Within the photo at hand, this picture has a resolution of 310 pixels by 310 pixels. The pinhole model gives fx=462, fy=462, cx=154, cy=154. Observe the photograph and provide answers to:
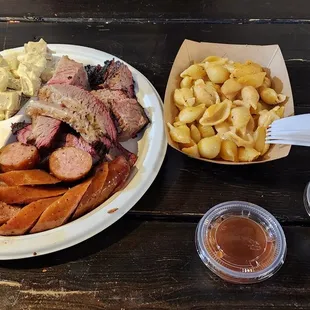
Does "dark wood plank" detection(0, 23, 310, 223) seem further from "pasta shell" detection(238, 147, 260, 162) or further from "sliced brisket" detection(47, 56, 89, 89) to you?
"sliced brisket" detection(47, 56, 89, 89)

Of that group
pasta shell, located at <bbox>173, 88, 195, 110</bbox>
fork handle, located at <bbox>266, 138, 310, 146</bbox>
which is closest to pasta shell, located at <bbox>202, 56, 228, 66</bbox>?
pasta shell, located at <bbox>173, 88, 195, 110</bbox>

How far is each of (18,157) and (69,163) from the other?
0.49ft

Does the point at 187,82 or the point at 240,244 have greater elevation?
the point at 187,82

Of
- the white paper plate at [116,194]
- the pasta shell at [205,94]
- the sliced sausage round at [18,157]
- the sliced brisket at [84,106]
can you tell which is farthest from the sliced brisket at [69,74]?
the pasta shell at [205,94]

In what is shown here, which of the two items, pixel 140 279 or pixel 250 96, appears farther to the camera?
pixel 250 96

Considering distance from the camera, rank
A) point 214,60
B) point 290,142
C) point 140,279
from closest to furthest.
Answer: point 140,279 → point 290,142 → point 214,60

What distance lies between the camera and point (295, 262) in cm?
119

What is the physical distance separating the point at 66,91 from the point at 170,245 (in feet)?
1.87

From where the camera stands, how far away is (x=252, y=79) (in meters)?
1.47

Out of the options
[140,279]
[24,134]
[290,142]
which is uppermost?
[290,142]

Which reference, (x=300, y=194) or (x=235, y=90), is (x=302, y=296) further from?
(x=235, y=90)

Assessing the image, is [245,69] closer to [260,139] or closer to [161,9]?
[260,139]

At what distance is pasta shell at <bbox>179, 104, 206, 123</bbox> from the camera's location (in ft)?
4.63

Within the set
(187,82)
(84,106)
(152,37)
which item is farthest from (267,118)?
(152,37)
